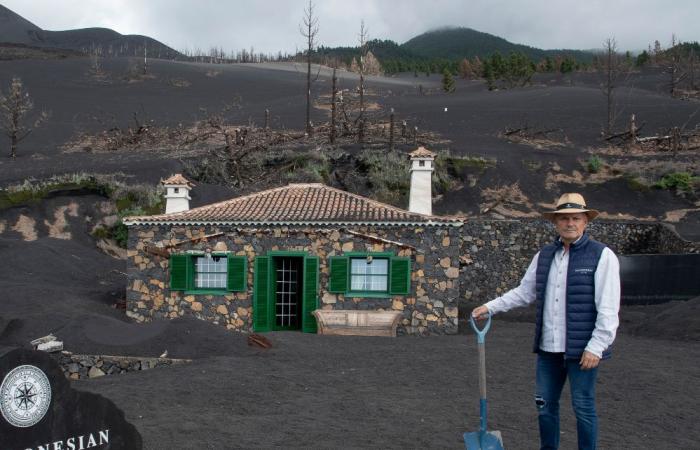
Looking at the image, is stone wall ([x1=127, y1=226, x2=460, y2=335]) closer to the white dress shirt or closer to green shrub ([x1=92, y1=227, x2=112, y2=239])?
green shrub ([x1=92, y1=227, x2=112, y2=239])

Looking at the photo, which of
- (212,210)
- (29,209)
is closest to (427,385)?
(212,210)

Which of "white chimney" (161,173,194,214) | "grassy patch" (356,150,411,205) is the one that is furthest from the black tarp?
"white chimney" (161,173,194,214)

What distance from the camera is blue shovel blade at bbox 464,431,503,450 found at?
19.0 feet

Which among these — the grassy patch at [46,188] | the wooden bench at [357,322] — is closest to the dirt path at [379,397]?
the wooden bench at [357,322]

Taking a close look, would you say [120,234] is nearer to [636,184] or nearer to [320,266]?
[320,266]

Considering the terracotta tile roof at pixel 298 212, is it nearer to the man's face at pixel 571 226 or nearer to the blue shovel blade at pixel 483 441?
the blue shovel blade at pixel 483 441

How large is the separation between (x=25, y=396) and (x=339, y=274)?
40.1 ft

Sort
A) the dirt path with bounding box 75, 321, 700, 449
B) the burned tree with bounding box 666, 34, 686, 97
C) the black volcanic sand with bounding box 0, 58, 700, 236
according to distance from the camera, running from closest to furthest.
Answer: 1. the dirt path with bounding box 75, 321, 700, 449
2. the black volcanic sand with bounding box 0, 58, 700, 236
3. the burned tree with bounding box 666, 34, 686, 97

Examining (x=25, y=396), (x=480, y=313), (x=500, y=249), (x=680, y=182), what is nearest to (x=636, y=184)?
(x=680, y=182)

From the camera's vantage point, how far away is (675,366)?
12.3 m

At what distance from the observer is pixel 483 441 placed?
19.1 feet

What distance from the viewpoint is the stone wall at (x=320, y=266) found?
16922 millimetres

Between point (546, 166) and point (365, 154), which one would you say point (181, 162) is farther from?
point (546, 166)

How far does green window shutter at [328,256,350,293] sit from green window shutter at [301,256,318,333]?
0.39 m
